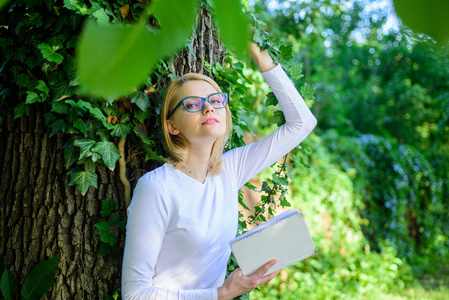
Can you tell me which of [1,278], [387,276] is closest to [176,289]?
[1,278]

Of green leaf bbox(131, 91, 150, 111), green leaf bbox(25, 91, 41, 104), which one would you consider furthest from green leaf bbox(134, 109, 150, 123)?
green leaf bbox(25, 91, 41, 104)

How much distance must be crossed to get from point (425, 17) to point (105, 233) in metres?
1.47

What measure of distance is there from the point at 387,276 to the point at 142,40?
5043mm

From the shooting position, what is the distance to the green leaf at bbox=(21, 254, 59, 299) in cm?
151

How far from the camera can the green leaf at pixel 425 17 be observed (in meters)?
0.22

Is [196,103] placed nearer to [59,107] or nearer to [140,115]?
[140,115]

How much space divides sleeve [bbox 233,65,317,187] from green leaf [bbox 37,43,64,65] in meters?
0.75

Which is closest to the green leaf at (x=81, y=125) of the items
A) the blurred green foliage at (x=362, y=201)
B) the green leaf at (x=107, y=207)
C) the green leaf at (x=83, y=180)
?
the green leaf at (x=83, y=180)

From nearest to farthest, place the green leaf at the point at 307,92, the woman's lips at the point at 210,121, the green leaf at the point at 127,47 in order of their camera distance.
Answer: the green leaf at the point at 127,47, the woman's lips at the point at 210,121, the green leaf at the point at 307,92

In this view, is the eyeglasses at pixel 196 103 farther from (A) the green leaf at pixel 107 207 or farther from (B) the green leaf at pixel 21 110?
(B) the green leaf at pixel 21 110

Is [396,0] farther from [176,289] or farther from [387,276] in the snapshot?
[387,276]

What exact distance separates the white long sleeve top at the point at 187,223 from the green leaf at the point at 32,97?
500 millimetres

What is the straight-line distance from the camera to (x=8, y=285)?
1560 millimetres

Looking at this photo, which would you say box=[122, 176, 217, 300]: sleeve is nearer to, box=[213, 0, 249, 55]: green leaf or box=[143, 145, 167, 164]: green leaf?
box=[143, 145, 167, 164]: green leaf
